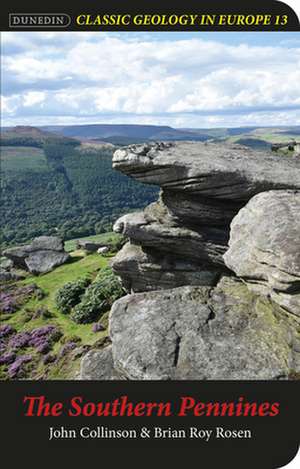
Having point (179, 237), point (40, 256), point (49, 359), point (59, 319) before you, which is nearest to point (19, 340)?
point (59, 319)

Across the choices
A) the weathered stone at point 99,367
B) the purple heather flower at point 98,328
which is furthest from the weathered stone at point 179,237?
the purple heather flower at point 98,328

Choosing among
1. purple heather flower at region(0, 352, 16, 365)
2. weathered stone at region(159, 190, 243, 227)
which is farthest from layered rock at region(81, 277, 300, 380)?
purple heather flower at region(0, 352, 16, 365)

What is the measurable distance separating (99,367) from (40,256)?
5159 centimetres

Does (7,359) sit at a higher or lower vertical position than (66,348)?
lower

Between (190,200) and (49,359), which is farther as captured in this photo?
(49,359)

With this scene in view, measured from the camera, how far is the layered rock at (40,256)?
211ft

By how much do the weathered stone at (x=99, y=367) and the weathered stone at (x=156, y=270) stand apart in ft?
25.7

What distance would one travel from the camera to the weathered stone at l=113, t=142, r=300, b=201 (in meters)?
19.1

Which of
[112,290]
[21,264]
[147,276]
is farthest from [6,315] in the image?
[147,276]
